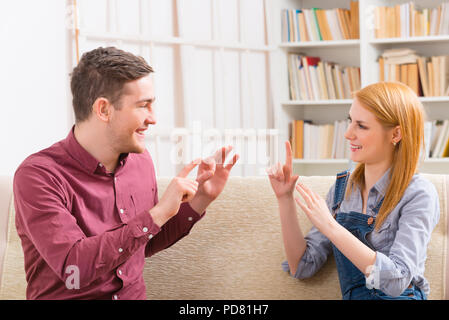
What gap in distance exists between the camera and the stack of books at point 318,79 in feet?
11.5

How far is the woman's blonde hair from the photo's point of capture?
1.24 meters

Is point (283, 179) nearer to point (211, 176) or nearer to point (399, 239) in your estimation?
point (211, 176)

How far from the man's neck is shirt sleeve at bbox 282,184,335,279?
0.50 meters

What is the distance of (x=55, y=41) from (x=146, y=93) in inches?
52.9

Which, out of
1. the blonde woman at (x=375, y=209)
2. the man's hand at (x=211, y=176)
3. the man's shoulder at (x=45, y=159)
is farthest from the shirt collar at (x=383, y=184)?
the man's shoulder at (x=45, y=159)

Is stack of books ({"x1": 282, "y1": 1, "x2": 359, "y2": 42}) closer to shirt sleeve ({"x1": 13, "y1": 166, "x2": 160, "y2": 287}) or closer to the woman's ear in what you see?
the woman's ear

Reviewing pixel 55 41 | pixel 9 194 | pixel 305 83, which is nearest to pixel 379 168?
pixel 9 194

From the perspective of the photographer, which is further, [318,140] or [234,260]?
[318,140]

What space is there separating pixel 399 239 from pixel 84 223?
2.11ft

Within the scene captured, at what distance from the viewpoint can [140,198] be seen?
134cm

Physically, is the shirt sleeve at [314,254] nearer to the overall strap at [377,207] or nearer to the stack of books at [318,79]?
the overall strap at [377,207]

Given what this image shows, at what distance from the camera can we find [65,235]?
1.11 meters

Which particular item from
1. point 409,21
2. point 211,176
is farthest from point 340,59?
point 211,176
